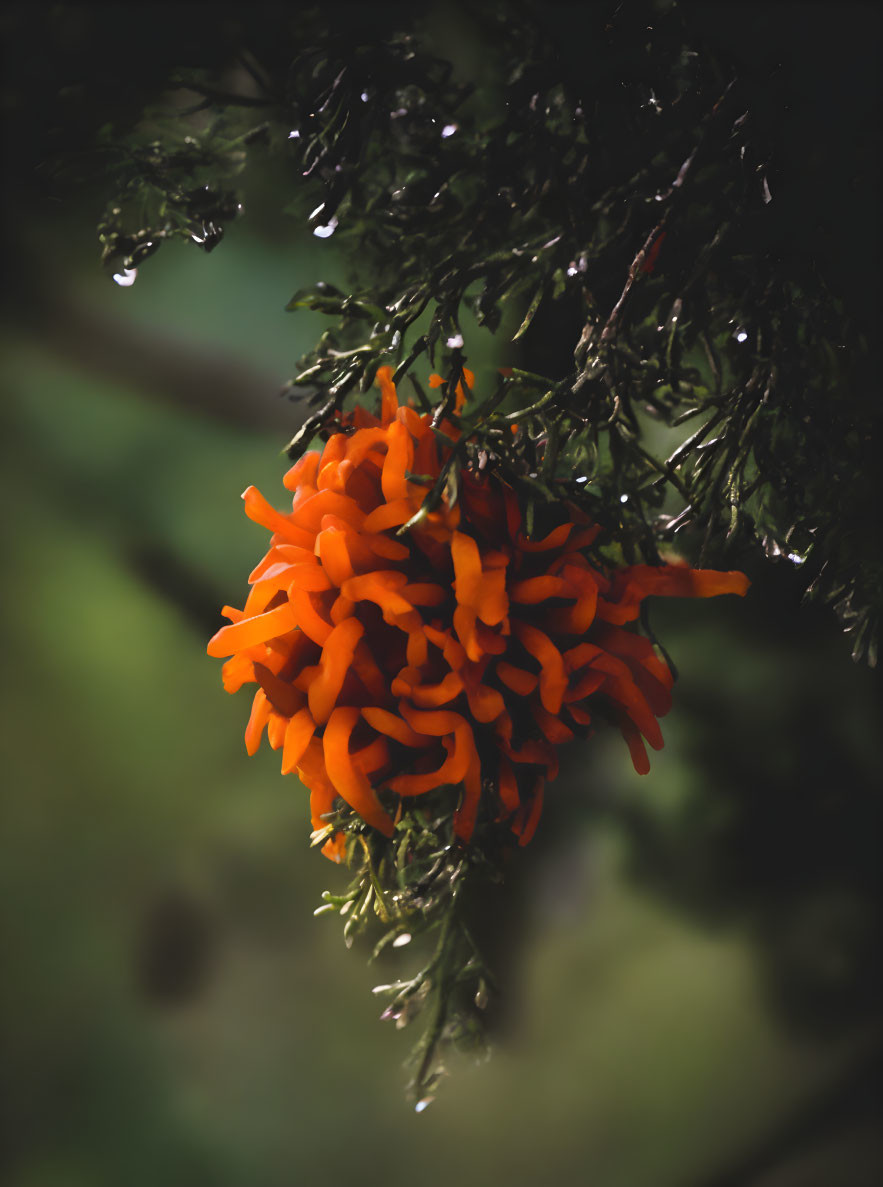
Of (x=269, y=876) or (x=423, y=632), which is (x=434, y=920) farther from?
(x=269, y=876)

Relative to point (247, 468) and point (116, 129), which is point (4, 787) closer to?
point (247, 468)

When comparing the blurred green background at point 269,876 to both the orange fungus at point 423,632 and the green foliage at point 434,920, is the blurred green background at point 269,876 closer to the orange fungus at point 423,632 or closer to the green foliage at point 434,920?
the green foliage at point 434,920

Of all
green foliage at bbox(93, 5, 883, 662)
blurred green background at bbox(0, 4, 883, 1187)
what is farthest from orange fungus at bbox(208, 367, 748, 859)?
blurred green background at bbox(0, 4, 883, 1187)

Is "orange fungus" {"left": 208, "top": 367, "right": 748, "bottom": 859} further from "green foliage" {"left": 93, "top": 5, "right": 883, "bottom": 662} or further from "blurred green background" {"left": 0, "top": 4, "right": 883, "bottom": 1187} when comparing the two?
"blurred green background" {"left": 0, "top": 4, "right": 883, "bottom": 1187}

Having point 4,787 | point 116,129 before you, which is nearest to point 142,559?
point 4,787

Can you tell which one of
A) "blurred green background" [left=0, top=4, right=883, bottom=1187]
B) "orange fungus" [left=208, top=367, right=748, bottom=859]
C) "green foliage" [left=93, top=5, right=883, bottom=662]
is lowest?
"blurred green background" [left=0, top=4, right=883, bottom=1187]

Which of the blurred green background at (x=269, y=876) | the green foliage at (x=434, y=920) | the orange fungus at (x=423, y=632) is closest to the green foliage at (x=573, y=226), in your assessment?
the orange fungus at (x=423, y=632)

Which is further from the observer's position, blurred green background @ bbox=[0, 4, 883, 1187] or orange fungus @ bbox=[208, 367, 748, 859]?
blurred green background @ bbox=[0, 4, 883, 1187]

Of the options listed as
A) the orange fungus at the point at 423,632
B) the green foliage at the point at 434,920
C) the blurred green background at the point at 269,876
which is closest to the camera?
the orange fungus at the point at 423,632

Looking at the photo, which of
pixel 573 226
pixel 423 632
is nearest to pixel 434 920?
pixel 423 632

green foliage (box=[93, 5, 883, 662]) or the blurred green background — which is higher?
green foliage (box=[93, 5, 883, 662])
